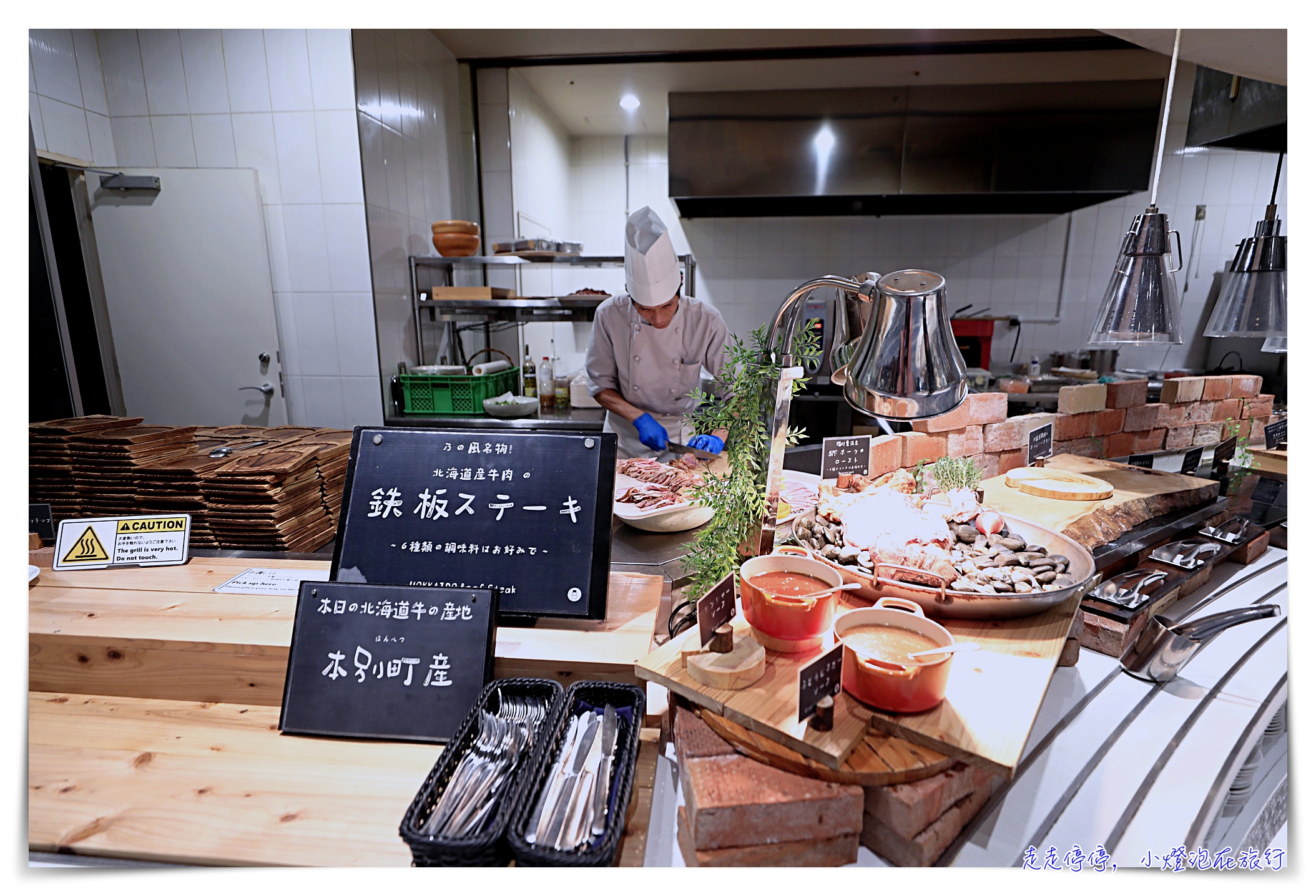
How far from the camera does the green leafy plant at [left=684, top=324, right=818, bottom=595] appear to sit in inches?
41.3

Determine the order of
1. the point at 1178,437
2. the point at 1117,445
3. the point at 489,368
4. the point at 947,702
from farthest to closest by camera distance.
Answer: the point at 489,368 < the point at 1178,437 < the point at 1117,445 < the point at 947,702

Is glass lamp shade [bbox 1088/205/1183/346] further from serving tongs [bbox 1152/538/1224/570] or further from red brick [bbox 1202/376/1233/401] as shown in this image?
red brick [bbox 1202/376/1233/401]

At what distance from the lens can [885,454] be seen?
1681 mm

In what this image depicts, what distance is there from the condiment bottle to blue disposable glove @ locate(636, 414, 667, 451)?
56.9 inches

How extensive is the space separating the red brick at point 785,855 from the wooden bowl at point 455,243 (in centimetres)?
374

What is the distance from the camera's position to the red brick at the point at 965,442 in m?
1.79

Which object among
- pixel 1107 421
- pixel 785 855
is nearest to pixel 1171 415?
pixel 1107 421

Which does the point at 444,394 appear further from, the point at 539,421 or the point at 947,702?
the point at 947,702

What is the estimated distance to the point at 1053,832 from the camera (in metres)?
0.78

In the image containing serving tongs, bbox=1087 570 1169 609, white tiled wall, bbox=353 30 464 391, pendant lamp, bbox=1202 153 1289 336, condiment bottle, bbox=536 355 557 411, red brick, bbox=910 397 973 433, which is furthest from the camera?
condiment bottle, bbox=536 355 557 411

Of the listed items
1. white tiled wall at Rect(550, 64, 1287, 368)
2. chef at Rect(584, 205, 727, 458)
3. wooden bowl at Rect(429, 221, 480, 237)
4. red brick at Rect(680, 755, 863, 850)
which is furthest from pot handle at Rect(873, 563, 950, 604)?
white tiled wall at Rect(550, 64, 1287, 368)

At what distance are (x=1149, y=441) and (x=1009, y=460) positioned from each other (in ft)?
2.51

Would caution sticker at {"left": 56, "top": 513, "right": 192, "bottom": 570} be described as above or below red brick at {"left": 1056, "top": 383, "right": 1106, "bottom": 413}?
below
